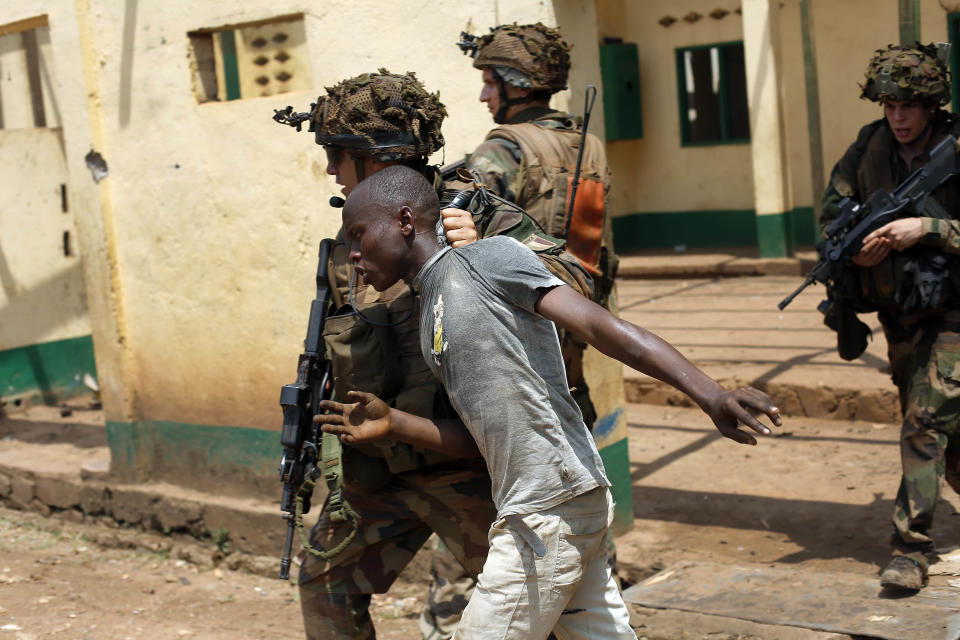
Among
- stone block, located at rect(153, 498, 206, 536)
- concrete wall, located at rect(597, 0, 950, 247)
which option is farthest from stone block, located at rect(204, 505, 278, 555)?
concrete wall, located at rect(597, 0, 950, 247)

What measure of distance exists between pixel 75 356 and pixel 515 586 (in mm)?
7025

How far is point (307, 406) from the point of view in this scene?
2.92m

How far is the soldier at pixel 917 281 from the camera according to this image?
368 cm

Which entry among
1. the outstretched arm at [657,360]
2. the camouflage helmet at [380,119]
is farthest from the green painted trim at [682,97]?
the outstretched arm at [657,360]

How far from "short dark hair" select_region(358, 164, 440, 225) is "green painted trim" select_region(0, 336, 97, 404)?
6142mm

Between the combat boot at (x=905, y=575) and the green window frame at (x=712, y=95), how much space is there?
931 centimetres

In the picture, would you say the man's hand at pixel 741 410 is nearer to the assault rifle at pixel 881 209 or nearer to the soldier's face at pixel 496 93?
the soldier's face at pixel 496 93

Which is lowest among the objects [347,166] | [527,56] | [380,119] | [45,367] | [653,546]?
[653,546]

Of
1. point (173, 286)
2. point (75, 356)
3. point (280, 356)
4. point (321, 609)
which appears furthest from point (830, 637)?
point (75, 356)

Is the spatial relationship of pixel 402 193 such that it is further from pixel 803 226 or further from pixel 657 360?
pixel 803 226

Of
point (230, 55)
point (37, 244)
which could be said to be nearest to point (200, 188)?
point (230, 55)

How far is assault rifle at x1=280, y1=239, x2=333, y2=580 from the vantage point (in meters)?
2.90

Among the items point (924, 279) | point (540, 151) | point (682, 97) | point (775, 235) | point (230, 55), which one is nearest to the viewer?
point (540, 151)

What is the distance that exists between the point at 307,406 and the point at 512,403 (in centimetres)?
85
